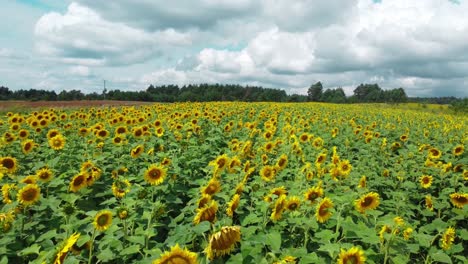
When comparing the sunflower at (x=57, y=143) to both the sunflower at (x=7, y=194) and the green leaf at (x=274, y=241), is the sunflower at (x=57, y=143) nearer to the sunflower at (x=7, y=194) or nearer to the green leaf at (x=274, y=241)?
the sunflower at (x=7, y=194)

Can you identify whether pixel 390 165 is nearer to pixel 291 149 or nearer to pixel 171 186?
pixel 291 149

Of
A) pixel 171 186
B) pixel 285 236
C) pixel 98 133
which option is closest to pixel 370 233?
pixel 285 236

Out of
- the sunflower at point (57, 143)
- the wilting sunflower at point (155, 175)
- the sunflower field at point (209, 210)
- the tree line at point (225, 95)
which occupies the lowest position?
the sunflower field at point (209, 210)

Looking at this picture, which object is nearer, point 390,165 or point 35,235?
point 35,235

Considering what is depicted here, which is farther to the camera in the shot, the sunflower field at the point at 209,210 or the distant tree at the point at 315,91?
the distant tree at the point at 315,91

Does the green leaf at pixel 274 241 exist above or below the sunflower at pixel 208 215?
below

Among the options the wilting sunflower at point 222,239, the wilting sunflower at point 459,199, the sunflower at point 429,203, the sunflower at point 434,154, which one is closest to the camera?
the wilting sunflower at point 222,239

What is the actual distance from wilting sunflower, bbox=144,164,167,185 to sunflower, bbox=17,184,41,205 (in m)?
1.05

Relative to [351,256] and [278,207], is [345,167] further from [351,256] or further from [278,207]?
[351,256]

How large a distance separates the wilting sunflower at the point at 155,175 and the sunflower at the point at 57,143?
234 centimetres

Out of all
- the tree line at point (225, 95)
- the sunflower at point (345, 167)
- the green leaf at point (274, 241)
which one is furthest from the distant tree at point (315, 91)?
the green leaf at point (274, 241)

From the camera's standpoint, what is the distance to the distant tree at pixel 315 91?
74125mm

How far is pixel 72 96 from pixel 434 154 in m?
66.2

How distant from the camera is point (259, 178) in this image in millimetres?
4281
